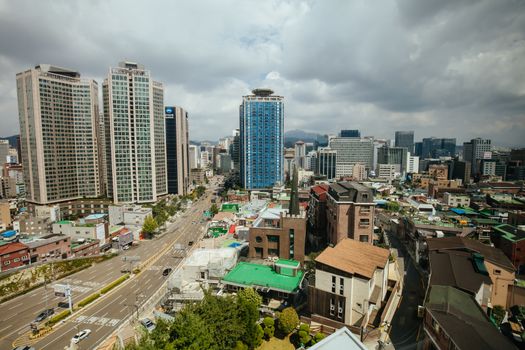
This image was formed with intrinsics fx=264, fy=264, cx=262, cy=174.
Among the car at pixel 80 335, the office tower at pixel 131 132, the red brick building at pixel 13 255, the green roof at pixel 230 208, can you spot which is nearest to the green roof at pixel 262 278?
the car at pixel 80 335

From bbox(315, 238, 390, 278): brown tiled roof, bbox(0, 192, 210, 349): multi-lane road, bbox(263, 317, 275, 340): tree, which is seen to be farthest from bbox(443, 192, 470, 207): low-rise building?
bbox(0, 192, 210, 349): multi-lane road

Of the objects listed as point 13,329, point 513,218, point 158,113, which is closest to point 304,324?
point 13,329

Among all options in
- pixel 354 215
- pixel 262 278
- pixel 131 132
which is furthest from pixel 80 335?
pixel 131 132

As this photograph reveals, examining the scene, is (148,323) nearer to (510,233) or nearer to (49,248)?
(49,248)

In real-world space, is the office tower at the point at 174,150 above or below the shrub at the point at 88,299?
above

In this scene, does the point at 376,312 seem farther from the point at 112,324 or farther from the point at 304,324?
the point at 112,324

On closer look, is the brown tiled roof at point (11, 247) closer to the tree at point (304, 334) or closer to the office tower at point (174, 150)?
the tree at point (304, 334)
